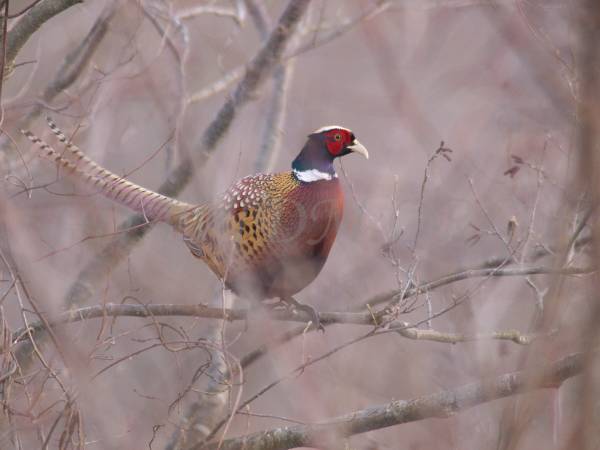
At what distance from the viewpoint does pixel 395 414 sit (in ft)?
12.1

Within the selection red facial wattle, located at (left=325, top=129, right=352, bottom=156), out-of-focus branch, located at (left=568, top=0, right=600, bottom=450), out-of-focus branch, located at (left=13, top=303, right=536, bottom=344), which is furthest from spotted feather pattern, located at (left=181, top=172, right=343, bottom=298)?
out-of-focus branch, located at (left=568, top=0, right=600, bottom=450)

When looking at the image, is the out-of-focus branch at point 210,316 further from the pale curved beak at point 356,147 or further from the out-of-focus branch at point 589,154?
the out-of-focus branch at point 589,154

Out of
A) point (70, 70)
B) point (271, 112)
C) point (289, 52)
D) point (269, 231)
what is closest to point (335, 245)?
point (271, 112)

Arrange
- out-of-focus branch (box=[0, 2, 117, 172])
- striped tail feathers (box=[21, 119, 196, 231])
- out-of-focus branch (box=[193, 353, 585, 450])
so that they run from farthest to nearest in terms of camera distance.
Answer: striped tail feathers (box=[21, 119, 196, 231])
out-of-focus branch (box=[0, 2, 117, 172])
out-of-focus branch (box=[193, 353, 585, 450])

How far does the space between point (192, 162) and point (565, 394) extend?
10.1ft

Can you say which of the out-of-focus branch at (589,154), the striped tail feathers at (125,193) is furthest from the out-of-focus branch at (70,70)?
the out-of-focus branch at (589,154)

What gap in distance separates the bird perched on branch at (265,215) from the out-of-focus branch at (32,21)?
1.10 meters

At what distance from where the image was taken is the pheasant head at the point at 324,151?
5.59m

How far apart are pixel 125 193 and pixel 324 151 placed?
1.26 m

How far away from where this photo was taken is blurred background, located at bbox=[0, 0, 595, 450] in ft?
11.2

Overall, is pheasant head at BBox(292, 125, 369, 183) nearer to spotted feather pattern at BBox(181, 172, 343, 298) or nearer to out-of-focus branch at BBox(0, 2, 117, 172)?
spotted feather pattern at BBox(181, 172, 343, 298)

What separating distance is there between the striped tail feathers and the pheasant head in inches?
28.9

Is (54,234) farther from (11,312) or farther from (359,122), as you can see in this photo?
(359,122)

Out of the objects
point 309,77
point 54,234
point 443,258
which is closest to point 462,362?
point 443,258
